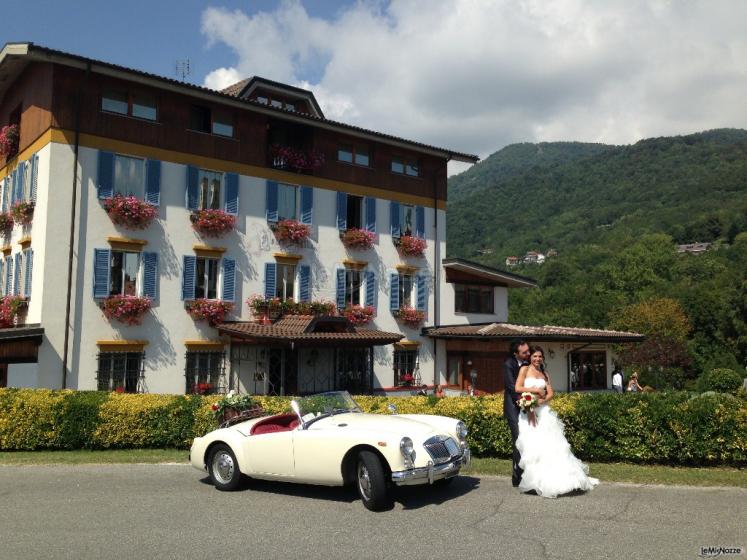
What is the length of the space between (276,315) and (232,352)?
6.88ft

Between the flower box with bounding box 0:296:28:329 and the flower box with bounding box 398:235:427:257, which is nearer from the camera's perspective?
the flower box with bounding box 0:296:28:329

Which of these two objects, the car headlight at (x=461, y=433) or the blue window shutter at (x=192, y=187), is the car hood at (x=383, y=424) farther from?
the blue window shutter at (x=192, y=187)

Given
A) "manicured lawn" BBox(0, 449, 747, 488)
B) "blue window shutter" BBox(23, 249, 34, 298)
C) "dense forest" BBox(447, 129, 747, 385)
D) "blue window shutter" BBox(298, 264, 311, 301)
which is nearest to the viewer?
"manicured lawn" BBox(0, 449, 747, 488)

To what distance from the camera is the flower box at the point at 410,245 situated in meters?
27.9

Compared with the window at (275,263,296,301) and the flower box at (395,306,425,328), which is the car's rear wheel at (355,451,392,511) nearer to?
the window at (275,263,296,301)

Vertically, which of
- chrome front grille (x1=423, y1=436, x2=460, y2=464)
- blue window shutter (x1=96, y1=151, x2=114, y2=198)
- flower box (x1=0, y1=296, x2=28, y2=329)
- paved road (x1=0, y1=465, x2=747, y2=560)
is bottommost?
paved road (x1=0, y1=465, x2=747, y2=560)

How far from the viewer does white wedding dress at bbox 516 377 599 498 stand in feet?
29.1

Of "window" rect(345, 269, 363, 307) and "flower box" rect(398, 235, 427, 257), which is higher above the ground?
"flower box" rect(398, 235, 427, 257)

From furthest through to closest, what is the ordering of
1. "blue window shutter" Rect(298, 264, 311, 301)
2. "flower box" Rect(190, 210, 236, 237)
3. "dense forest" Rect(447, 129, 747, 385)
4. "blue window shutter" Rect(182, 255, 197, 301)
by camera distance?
"dense forest" Rect(447, 129, 747, 385) < "blue window shutter" Rect(298, 264, 311, 301) < "flower box" Rect(190, 210, 236, 237) < "blue window shutter" Rect(182, 255, 197, 301)

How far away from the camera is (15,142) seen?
2227cm

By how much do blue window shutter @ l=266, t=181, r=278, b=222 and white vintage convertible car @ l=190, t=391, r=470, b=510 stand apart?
14.7 metres

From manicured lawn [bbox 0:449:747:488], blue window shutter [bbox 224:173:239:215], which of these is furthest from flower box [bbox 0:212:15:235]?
manicured lawn [bbox 0:449:747:488]

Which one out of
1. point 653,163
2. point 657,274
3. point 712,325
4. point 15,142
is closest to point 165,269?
point 15,142

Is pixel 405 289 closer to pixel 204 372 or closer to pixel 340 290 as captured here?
pixel 340 290
